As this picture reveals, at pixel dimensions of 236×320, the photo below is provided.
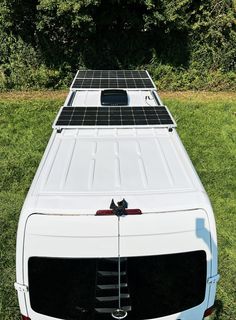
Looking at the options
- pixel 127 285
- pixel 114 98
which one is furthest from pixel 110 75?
pixel 127 285

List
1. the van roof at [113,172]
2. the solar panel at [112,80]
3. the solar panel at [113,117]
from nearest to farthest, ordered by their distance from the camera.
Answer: the van roof at [113,172]
the solar panel at [113,117]
the solar panel at [112,80]

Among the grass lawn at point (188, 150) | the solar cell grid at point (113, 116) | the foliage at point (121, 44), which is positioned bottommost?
the grass lawn at point (188, 150)

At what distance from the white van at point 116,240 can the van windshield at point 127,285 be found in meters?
0.01

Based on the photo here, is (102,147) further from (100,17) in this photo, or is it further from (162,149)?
(100,17)

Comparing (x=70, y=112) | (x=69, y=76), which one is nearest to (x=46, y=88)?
(x=69, y=76)

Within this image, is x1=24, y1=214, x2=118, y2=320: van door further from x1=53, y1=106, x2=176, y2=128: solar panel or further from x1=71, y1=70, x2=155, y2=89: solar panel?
x1=71, y1=70, x2=155, y2=89: solar panel

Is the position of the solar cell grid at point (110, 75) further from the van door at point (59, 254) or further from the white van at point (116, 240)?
the van door at point (59, 254)

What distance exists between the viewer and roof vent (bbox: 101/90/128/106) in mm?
7680

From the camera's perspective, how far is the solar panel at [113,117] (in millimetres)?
6359

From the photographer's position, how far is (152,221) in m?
3.93

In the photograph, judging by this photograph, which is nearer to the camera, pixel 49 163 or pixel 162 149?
pixel 49 163

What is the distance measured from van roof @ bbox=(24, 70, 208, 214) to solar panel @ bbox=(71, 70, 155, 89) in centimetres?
236

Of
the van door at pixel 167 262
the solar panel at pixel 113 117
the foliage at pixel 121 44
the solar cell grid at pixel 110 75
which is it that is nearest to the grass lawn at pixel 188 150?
the foliage at pixel 121 44

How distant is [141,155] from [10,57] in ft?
40.0
